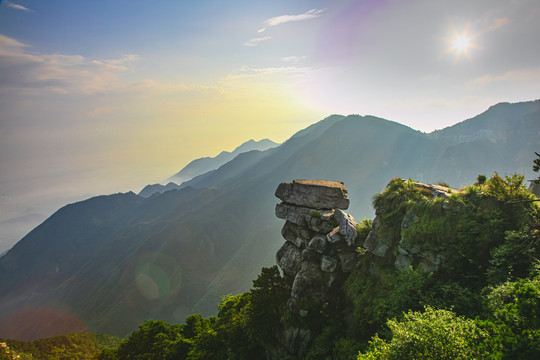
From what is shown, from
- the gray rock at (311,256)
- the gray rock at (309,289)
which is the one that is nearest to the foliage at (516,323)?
the gray rock at (309,289)

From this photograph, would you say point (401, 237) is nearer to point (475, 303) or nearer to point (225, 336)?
point (475, 303)

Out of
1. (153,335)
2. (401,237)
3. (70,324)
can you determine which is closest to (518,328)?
(401,237)

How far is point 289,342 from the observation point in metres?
22.9

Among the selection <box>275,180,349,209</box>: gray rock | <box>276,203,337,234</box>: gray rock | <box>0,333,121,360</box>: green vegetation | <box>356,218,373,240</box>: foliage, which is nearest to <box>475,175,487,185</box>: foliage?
<box>356,218,373,240</box>: foliage

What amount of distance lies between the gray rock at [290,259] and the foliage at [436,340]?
15325mm

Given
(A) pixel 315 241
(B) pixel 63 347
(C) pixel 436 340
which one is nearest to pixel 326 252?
(A) pixel 315 241

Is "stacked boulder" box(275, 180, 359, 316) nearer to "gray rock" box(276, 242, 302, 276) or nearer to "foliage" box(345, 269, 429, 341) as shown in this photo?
"gray rock" box(276, 242, 302, 276)

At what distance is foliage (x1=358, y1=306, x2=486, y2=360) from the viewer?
969cm

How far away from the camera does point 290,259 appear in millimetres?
28078

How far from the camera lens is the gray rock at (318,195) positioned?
93.2ft

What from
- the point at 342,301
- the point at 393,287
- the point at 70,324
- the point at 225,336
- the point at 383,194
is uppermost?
the point at 383,194

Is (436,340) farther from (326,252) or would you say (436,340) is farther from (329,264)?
(326,252)

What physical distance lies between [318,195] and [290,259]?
8.44 meters

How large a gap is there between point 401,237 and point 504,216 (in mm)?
6610
